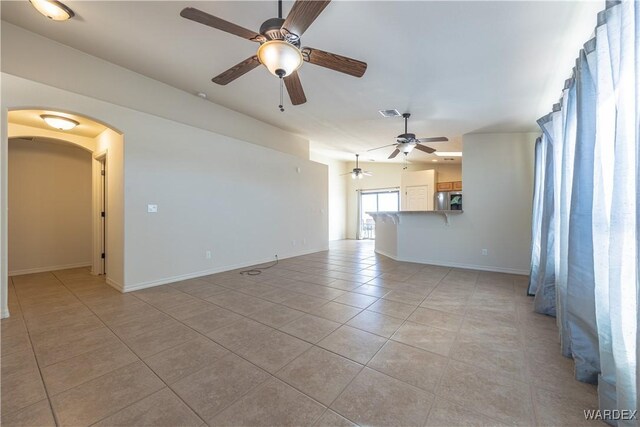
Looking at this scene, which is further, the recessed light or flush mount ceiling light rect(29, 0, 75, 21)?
the recessed light

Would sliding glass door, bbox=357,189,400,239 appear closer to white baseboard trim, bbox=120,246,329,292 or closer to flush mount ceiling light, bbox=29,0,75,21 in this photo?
white baseboard trim, bbox=120,246,329,292

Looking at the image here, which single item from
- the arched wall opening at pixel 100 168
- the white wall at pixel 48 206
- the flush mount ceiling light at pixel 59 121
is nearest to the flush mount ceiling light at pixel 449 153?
the arched wall opening at pixel 100 168

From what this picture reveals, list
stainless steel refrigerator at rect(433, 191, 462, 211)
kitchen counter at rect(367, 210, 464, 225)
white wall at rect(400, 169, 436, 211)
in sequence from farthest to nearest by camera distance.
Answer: white wall at rect(400, 169, 436, 211) < stainless steel refrigerator at rect(433, 191, 462, 211) < kitchen counter at rect(367, 210, 464, 225)

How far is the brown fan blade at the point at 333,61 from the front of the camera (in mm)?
2073

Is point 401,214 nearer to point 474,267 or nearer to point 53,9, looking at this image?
point 474,267

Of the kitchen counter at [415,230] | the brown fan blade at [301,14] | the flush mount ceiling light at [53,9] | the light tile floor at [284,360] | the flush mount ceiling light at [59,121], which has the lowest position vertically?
the light tile floor at [284,360]

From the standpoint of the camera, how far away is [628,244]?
1.24 m

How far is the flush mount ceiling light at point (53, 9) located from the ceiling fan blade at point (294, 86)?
7.05 feet

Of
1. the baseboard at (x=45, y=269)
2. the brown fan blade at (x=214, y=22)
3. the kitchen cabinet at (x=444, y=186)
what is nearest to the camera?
the brown fan blade at (x=214, y=22)

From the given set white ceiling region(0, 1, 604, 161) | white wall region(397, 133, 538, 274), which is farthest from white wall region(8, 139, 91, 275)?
white wall region(397, 133, 538, 274)

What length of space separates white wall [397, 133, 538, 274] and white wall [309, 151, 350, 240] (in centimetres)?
537

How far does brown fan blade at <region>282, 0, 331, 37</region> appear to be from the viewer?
61.5 inches

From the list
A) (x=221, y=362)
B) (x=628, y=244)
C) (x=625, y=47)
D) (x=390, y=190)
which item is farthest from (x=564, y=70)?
(x=390, y=190)

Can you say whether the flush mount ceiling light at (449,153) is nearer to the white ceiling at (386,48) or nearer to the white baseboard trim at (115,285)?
the white ceiling at (386,48)
